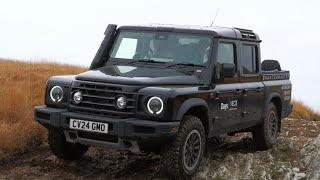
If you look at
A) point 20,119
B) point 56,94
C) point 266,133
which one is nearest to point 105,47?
point 56,94

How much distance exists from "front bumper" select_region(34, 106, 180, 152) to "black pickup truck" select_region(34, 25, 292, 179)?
0.04ft

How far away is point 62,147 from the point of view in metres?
7.52

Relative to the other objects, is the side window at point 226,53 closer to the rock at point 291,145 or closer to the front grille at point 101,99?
the front grille at point 101,99

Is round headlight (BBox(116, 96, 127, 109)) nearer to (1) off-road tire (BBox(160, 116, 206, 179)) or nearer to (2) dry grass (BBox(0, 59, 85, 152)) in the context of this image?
(1) off-road tire (BBox(160, 116, 206, 179))

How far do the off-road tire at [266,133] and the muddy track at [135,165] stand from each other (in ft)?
0.52

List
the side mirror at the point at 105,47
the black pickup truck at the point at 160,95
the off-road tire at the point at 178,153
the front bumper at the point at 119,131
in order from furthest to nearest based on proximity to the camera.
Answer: the side mirror at the point at 105,47 < the off-road tire at the point at 178,153 < the black pickup truck at the point at 160,95 < the front bumper at the point at 119,131

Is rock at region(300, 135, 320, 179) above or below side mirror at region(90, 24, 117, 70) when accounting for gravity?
below

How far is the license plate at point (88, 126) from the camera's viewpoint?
21.2 ft

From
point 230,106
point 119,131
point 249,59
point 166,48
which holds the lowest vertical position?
point 119,131

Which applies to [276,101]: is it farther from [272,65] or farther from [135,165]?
[135,165]

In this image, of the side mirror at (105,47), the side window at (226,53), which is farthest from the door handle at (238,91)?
the side mirror at (105,47)

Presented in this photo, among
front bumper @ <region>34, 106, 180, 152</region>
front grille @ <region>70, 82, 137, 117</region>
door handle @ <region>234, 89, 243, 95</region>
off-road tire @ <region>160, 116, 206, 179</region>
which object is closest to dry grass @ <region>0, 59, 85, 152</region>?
front bumper @ <region>34, 106, 180, 152</region>

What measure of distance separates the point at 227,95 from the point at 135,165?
1.62 m

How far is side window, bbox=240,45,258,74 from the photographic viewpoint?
339 inches
